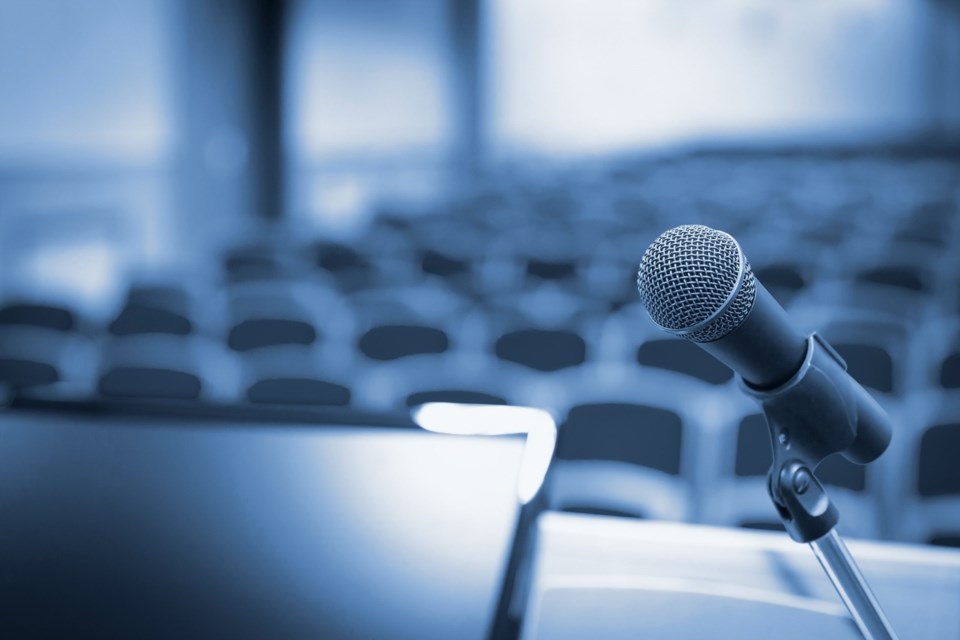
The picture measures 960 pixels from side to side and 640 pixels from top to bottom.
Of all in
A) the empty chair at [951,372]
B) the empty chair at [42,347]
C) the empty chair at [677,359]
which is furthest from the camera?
the empty chair at [42,347]

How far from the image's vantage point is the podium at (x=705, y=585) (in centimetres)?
101

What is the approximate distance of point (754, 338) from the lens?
71 centimetres

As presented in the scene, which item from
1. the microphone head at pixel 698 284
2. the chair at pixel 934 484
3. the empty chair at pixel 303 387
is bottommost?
the chair at pixel 934 484

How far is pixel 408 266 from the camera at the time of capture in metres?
5.77

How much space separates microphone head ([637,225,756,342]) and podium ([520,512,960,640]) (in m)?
0.29

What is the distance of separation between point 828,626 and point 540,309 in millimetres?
3380

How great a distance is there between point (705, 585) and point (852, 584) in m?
0.34

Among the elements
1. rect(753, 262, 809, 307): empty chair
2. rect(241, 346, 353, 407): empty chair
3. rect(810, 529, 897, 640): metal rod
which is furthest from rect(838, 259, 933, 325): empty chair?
rect(810, 529, 897, 640): metal rod

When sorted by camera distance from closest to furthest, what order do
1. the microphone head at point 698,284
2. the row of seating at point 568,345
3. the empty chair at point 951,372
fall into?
the microphone head at point 698,284
the row of seating at point 568,345
the empty chair at point 951,372

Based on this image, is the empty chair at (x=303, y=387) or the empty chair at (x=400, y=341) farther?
the empty chair at (x=400, y=341)

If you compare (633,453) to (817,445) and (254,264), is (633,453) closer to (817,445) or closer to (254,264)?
(817,445)

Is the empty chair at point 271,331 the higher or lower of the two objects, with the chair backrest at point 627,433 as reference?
higher

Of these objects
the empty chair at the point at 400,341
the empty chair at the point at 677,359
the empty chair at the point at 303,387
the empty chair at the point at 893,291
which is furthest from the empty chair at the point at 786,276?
the empty chair at the point at 303,387

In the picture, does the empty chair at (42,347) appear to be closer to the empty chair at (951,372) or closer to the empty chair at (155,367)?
the empty chair at (155,367)
